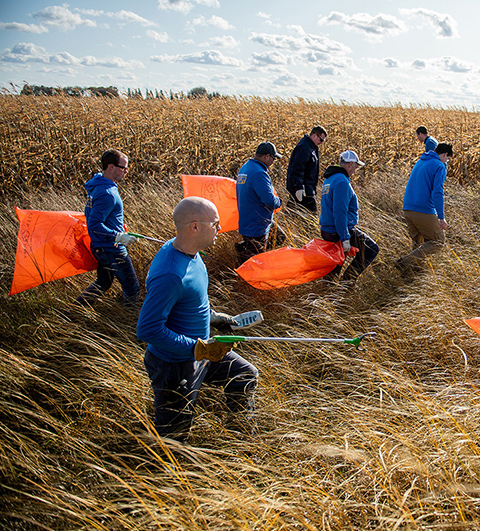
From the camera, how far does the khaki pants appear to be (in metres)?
5.27

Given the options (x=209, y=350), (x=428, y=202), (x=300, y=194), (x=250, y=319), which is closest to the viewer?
(x=209, y=350)

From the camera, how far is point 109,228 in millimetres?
4246

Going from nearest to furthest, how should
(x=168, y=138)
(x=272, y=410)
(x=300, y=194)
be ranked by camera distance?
(x=272, y=410) < (x=300, y=194) < (x=168, y=138)

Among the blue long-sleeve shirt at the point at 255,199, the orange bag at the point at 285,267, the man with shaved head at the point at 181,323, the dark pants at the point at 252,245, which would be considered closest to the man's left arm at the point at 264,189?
the blue long-sleeve shirt at the point at 255,199

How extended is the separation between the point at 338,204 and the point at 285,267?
3.00ft

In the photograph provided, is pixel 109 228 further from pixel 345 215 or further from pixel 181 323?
pixel 345 215

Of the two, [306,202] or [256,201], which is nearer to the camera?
[256,201]

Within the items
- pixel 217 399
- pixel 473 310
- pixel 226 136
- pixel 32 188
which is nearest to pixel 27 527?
pixel 217 399

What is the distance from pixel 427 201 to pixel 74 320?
4.56 m

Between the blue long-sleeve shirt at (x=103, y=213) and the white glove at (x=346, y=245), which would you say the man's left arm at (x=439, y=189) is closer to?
the white glove at (x=346, y=245)

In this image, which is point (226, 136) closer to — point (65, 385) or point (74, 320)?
point (74, 320)

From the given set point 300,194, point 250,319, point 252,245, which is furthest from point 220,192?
point 250,319

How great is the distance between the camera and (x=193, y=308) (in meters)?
2.39

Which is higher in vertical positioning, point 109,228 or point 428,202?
point 428,202
